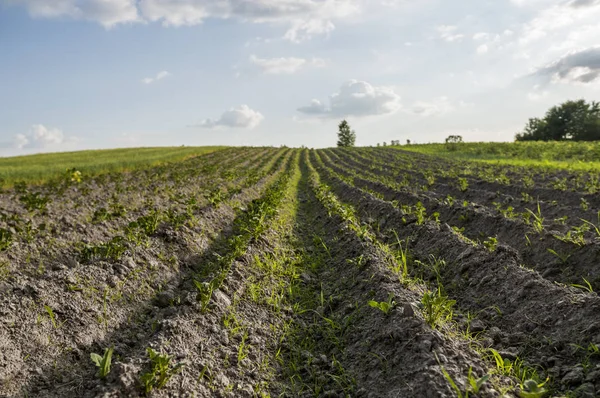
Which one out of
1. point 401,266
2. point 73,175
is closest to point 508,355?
point 401,266

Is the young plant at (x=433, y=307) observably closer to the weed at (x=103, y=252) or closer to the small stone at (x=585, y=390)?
the small stone at (x=585, y=390)

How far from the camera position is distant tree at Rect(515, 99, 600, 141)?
59862 mm

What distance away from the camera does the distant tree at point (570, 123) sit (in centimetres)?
5986

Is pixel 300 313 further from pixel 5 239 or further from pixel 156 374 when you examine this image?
pixel 5 239

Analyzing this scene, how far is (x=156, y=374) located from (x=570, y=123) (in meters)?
72.9

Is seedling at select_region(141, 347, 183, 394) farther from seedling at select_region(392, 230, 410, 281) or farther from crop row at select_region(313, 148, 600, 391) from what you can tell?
seedling at select_region(392, 230, 410, 281)

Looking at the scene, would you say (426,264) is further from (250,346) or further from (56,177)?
(56,177)

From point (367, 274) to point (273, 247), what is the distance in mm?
2469

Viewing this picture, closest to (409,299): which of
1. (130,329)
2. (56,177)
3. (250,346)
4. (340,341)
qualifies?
(340,341)

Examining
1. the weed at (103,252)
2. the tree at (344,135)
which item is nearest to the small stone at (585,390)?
the weed at (103,252)

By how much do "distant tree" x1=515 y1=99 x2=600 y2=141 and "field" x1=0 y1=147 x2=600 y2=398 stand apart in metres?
62.3

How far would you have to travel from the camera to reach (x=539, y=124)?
66938mm

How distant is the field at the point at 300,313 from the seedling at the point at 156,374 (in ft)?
0.04

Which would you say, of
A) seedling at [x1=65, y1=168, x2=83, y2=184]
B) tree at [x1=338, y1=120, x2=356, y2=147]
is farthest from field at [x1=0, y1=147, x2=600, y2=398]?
tree at [x1=338, y1=120, x2=356, y2=147]
